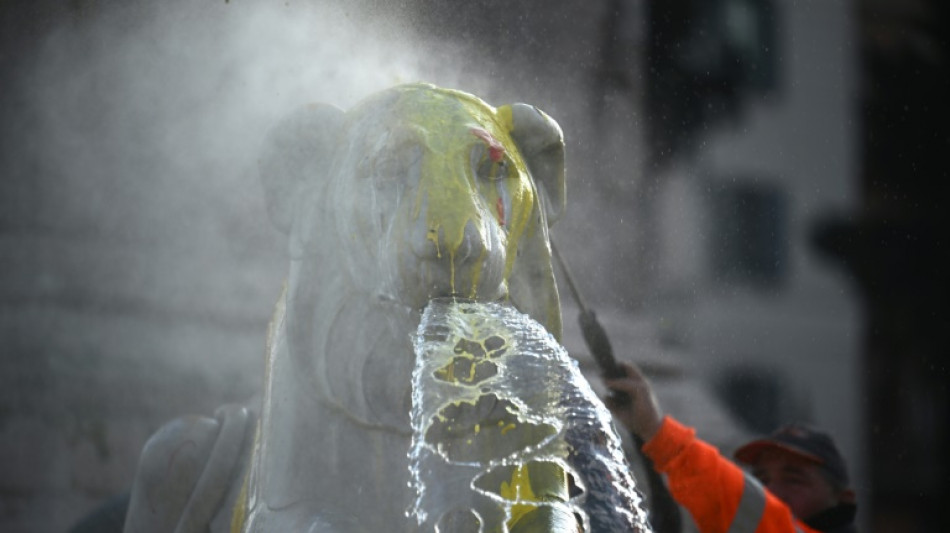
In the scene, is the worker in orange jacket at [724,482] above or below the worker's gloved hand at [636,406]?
below

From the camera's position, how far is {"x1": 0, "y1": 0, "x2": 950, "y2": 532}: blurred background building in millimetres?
1612

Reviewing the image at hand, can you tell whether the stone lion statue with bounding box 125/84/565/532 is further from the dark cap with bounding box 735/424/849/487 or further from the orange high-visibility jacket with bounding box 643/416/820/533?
the dark cap with bounding box 735/424/849/487

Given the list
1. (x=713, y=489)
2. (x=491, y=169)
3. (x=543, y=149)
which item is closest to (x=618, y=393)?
(x=713, y=489)

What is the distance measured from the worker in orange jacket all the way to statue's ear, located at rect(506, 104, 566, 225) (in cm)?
57

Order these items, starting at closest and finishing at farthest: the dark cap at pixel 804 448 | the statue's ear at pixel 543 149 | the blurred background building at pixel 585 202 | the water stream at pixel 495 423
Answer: the water stream at pixel 495 423, the statue's ear at pixel 543 149, the blurred background building at pixel 585 202, the dark cap at pixel 804 448

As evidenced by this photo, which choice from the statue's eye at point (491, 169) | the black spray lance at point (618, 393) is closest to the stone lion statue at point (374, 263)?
the statue's eye at point (491, 169)

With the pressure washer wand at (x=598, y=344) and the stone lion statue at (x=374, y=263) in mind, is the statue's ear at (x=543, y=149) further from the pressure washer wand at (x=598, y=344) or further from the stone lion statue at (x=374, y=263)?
the pressure washer wand at (x=598, y=344)

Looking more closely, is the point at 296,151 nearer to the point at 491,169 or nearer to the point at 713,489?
the point at 491,169

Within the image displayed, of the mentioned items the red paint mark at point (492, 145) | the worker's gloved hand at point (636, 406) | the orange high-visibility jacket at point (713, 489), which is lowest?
the orange high-visibility jacket at point (713, 489)

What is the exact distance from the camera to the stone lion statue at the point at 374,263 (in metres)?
0.97

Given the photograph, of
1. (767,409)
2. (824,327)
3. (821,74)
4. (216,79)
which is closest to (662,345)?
(767,409)

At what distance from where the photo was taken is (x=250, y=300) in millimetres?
1648

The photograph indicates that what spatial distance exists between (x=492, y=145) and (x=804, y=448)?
1.02 m

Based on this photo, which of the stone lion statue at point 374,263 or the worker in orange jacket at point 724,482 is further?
the worker in orange jacket at point 724,482
